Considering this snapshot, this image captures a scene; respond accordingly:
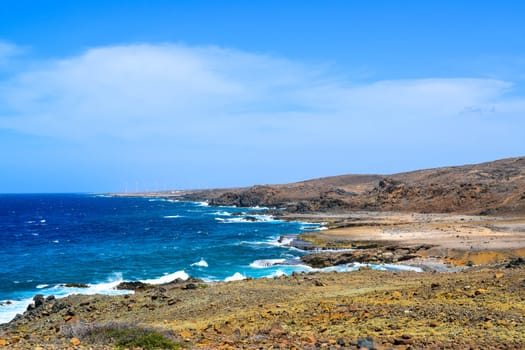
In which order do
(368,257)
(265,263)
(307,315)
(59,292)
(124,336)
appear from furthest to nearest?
1. (265,263)
2. (368,257)
3. (59,292)
4. (307,315)
5. (124,336)

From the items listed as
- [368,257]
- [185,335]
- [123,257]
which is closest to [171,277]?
[123,257]

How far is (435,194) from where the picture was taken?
10538cm

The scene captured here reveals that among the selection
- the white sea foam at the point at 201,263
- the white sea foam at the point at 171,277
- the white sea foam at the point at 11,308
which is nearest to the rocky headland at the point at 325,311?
the white sea foam at the point at 11,308

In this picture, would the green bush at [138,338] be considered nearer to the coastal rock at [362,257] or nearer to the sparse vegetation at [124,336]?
the sparse vegetation at [124,336]

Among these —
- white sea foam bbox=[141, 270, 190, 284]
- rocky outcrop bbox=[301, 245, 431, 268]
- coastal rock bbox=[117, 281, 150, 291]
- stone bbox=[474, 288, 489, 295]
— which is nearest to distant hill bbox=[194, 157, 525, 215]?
rocky outcrop bbox=[301, 245, 431, 268]

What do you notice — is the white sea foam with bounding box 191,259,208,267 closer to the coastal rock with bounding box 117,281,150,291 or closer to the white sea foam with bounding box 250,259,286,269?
the white sea foam with bounding box 250,259,286,269

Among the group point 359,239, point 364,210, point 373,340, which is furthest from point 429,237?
point 364,210

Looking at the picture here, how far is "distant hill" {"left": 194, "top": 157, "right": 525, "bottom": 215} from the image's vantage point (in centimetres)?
9162

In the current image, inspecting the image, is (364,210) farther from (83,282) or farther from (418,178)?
(83,282)

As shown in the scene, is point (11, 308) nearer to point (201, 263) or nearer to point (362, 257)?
A: point (201, 263)

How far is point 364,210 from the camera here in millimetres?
114688

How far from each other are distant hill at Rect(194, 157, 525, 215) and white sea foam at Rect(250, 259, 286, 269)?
5243cm

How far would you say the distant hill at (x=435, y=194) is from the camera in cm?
9162

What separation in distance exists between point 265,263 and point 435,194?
234ft
